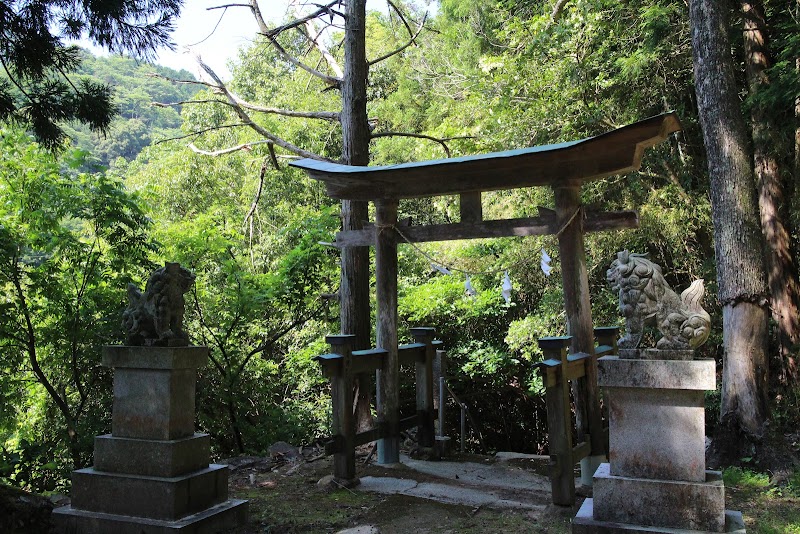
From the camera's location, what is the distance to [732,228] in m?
6.84

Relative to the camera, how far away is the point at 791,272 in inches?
305

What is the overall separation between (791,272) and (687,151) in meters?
2.32

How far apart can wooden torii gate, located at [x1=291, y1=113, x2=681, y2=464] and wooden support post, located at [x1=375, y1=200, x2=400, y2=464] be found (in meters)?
0.01

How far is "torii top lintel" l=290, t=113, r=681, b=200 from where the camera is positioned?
211 inches

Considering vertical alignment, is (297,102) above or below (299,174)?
above

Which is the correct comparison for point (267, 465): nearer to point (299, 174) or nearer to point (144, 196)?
point (144, 196)

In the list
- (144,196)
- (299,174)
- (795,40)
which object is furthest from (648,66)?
(299,174)

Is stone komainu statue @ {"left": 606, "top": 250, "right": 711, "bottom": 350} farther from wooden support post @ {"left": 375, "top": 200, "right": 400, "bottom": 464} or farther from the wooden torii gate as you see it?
wooden support post @ {"left": 375, "top": 200, "right": 400, "bottom": 464}

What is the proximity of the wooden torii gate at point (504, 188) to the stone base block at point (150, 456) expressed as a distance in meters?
2.30

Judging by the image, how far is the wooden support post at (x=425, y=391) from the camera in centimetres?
691

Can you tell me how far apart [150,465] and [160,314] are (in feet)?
3.51

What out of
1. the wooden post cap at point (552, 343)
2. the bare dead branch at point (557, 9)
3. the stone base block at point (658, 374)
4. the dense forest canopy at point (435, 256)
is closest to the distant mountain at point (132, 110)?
the dense forest canopy at point (435, 256)

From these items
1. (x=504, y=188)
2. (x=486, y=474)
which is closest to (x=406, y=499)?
(x=486, y=474)

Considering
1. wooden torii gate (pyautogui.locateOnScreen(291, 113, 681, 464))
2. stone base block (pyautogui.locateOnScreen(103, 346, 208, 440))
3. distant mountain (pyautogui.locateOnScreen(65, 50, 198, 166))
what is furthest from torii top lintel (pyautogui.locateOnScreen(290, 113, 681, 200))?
distant mountain (pyautogui.locateOnScreen(65, 50, 198, 166))
